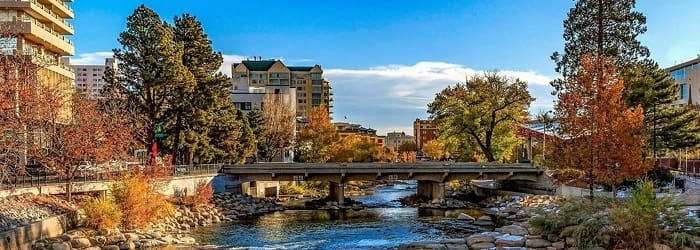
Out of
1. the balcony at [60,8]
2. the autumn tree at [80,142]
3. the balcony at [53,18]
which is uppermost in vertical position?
the balcony at [60,8]

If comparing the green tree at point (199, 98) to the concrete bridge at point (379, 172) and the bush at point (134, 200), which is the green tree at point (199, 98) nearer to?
the concrete bridge at point (379, 172)

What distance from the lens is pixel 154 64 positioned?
46.8 meters

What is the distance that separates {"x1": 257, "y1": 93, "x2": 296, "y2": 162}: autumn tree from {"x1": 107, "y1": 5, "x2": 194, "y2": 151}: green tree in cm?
2955

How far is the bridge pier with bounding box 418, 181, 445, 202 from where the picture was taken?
2176 inches

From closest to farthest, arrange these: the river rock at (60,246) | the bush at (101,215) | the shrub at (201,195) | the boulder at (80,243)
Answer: the river rock at (60,246)
the boulder at (80,243)
the bush at (101,215)
the shrub at (201,195)

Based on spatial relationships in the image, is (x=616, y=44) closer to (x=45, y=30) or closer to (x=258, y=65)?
(x=45, y=30)

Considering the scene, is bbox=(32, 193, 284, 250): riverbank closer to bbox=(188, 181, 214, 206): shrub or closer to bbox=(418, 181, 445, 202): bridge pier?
bbox=(188, 181, 214, 206): shrub

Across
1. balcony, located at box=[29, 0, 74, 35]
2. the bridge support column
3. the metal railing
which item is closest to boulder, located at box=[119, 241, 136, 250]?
the metal railing

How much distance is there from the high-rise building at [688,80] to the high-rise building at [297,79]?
301 feet

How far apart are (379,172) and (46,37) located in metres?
28.5

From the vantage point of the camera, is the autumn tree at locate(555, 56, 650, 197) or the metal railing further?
the autumn tree at locate(555, 56, 650, 197)

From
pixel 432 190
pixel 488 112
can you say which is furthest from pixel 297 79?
pixel 432 190

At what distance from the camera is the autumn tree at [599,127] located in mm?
31984

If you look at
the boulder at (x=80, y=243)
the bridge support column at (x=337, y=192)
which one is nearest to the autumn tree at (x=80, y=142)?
the boulder at (x=80, y=243)
